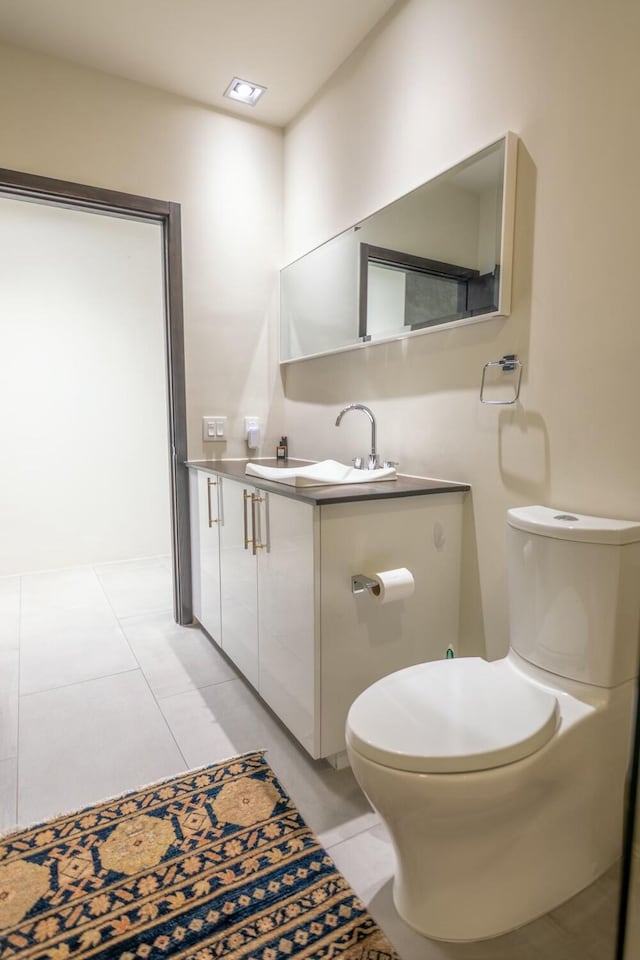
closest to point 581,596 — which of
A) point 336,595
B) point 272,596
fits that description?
point 336,595

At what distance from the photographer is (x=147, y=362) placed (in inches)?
150

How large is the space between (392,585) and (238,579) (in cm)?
79

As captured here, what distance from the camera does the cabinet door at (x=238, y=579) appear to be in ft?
6.19

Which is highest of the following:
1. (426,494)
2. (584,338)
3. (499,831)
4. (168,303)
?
(168,303)

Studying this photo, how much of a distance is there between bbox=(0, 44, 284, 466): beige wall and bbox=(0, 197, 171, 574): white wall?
37.4 inches

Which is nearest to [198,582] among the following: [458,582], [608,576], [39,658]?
[39,658]

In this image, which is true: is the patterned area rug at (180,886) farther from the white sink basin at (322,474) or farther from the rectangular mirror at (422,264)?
the rectangular mirror at (422,264)

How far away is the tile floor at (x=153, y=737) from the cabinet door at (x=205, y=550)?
0.53 feet

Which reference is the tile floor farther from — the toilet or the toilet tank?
the toilet tank

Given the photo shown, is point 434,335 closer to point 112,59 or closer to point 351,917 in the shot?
point 351,917

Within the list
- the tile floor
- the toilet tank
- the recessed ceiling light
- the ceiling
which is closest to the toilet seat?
the toilet tank

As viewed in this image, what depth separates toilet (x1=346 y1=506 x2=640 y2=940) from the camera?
964mm

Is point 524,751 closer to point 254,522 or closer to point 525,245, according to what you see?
point 254,522

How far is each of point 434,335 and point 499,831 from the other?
4.74ft
